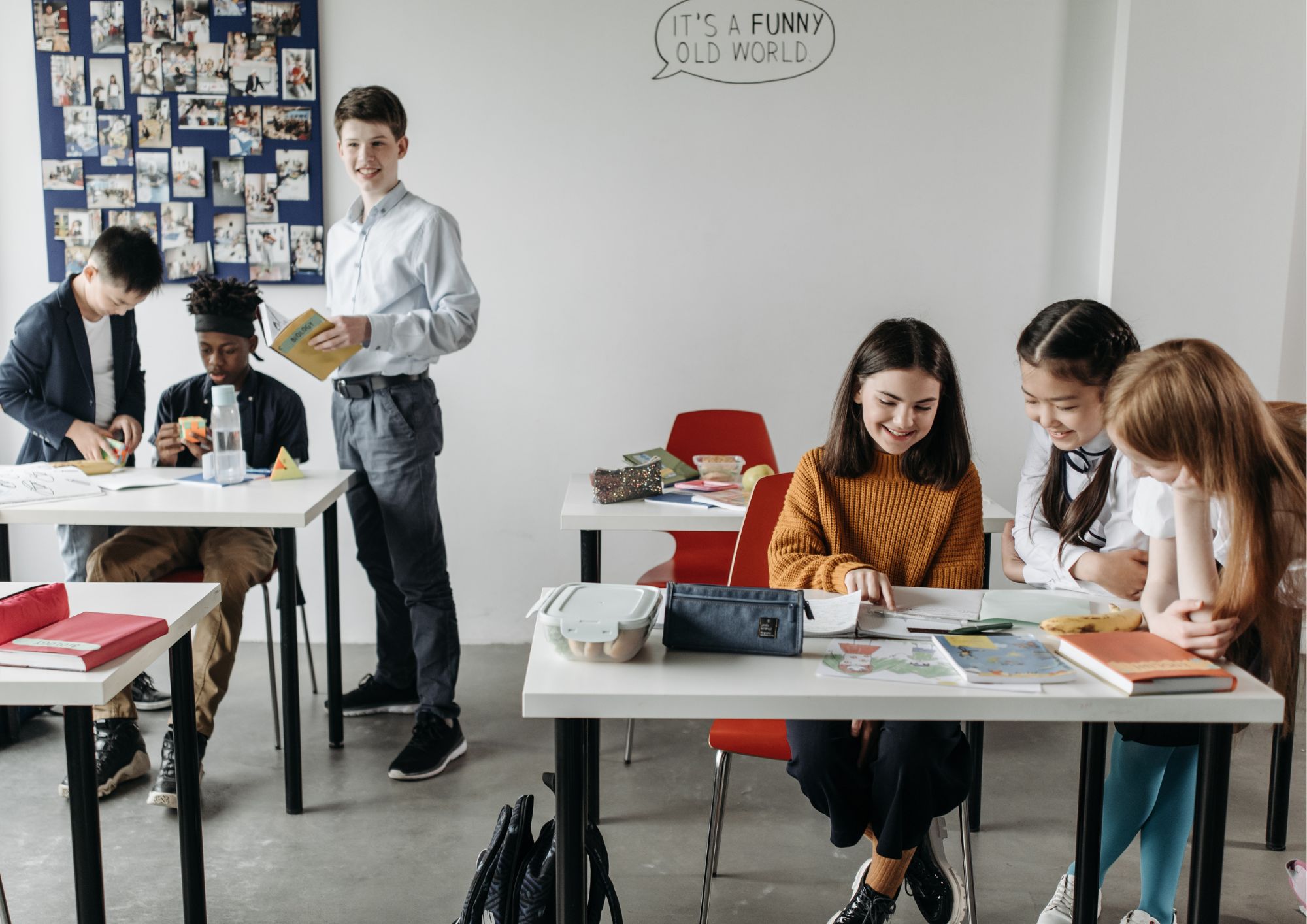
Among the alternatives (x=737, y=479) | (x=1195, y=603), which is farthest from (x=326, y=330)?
(x=1195, y=603)

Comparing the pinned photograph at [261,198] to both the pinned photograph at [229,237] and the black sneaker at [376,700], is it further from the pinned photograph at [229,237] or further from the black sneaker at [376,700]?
the black sneaker at [376,700]

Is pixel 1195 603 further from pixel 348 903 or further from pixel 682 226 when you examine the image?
pixel 682 226

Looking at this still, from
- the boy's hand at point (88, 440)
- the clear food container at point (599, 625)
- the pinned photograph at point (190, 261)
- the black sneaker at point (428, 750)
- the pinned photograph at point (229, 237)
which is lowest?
the black sneaker at point (428, 750)

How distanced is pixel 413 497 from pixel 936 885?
1.62m

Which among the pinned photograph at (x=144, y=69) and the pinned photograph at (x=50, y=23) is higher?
the pinned photograph at (x=50, y=23)

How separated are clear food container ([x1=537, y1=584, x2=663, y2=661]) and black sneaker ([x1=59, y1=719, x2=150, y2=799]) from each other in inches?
64.3

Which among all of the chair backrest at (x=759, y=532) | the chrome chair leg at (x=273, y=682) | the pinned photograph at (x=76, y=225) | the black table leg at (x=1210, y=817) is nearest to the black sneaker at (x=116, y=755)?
the chrome chair leg at (x=273, y=682)

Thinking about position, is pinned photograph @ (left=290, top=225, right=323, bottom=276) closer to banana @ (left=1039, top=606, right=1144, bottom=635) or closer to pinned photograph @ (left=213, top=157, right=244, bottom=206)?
pinned photograph @ (left=213, top=157, right=244, bottom=206)

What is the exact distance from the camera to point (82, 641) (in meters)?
1.53

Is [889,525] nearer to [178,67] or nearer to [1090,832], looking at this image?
[1090,832]

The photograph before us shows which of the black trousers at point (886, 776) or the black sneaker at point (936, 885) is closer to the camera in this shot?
the black trousers at point (886, 776)

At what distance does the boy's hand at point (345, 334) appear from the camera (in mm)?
2719

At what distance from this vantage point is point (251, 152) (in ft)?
12.2

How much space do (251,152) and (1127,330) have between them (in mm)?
2894
